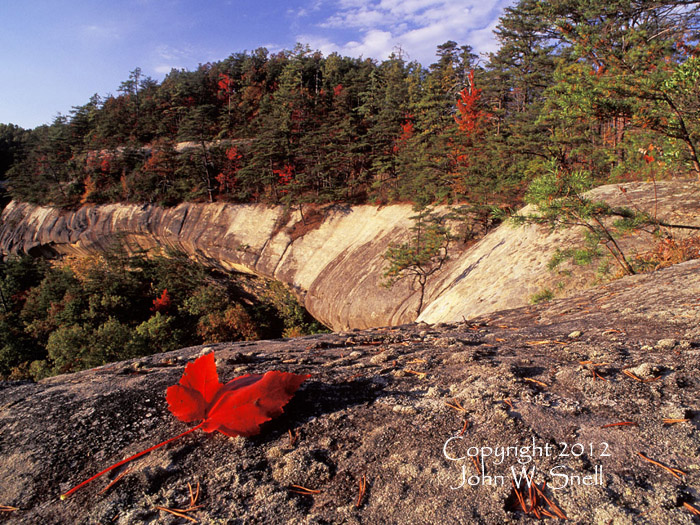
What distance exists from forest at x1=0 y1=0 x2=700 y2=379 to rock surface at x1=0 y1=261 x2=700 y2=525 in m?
3.86

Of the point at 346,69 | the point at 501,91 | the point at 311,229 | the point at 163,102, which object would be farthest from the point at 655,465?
the point at 163,102

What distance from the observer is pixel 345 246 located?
1980 centimetres

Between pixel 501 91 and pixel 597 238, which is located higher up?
pixel 501 91

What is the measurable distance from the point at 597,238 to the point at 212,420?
222 inches

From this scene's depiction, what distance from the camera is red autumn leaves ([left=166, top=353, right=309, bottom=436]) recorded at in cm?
163

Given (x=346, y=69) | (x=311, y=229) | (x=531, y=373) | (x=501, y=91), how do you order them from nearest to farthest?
(x=531, y=373) → (x=311, y=229) → (x=501, y=91) → (x=346, y=69)

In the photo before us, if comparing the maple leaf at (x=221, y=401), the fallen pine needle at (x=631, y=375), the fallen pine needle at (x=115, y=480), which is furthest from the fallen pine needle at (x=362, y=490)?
the fallen pine needle at (x=631, y=375)

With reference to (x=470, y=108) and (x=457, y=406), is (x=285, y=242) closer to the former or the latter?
(x=470, y=108)

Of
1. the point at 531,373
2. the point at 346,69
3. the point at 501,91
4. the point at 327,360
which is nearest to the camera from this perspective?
the point at 531,373

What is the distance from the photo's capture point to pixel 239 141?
32.9 metres

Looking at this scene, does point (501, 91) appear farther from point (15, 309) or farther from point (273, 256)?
point (15, 309)

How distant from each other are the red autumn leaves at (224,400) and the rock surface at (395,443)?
10 cm

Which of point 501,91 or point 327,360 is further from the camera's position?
point 501,91

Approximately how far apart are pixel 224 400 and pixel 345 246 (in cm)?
1816
